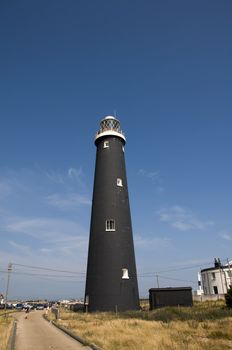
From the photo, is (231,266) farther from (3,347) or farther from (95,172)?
(3,347)

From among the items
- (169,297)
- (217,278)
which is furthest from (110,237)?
(217,278)

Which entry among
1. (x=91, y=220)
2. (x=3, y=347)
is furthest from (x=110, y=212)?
(x=3, y=347)

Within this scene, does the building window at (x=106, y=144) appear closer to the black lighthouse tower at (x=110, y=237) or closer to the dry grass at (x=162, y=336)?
the black lighthouse tower at (x=110, y=237)

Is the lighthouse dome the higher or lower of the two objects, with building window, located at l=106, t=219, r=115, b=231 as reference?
higher

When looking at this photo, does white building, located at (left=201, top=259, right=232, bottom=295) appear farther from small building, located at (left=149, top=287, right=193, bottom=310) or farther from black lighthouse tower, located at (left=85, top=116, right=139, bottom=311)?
black lighthouse tower, located at (left=85, top=116, right=139, bottom=311)

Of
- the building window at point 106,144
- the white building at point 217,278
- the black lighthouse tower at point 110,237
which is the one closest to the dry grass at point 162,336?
the black lighthouse tower at point 110,237

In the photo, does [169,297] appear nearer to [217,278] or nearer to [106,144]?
[106,144]

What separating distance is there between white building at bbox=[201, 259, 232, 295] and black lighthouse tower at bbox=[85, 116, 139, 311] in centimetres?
3788

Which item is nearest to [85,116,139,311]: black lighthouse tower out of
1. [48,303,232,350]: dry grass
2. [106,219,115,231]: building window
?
[106,219,115,231]: building window

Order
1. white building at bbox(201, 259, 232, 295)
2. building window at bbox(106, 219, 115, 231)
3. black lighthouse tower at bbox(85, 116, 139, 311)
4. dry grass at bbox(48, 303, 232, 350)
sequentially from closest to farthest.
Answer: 1. dry grass at bbox(48, 303, 232, 350)
2. black lighthouse tower at bbox(85, 116, 139, 311)
3. building window at bbox(106, 219, 115, 231)
4. white building at bbox(201, 259, 232, 295)

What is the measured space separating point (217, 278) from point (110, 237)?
44.6m

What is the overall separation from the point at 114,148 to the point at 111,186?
4.66 meters

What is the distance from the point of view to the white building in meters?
62.1

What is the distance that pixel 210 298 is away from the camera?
167 ft
